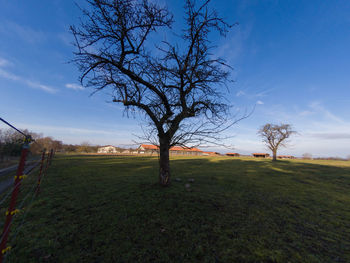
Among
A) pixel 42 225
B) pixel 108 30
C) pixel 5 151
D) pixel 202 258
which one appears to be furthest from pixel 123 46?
pixel 5 151

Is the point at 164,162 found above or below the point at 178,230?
above

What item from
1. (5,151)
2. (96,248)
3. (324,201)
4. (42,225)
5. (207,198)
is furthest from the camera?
(5,151)

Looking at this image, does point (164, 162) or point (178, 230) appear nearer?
point (178, 230)

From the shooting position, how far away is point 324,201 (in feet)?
20.0

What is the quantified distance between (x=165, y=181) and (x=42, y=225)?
4207 millimetres

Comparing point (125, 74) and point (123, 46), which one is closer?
point (123, 46)

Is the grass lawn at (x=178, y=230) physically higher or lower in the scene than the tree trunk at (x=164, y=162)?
lower

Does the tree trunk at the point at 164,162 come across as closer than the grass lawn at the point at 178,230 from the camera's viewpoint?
No

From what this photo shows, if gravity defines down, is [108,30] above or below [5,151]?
above

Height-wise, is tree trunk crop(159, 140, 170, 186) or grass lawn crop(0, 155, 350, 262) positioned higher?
tree trunk crop(159, 140, 170, 186)

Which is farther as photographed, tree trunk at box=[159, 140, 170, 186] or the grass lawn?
tree trunk at box=[159, 140, 170, 186]

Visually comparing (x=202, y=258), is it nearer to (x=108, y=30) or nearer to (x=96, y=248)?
(x=96, y=248)

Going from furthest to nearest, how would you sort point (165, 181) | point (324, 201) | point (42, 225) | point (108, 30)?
point (165, 181) < point (324, 201) < point (108, 30) < point (42, 225)

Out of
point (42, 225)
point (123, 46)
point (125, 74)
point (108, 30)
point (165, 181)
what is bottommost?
point (42, 225)
